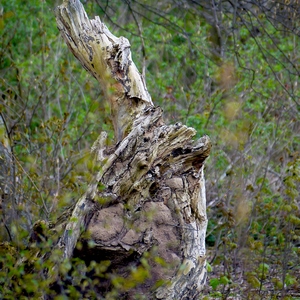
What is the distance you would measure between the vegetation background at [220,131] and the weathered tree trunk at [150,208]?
89 cm

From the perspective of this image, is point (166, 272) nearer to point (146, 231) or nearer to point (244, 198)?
point (146, 231)

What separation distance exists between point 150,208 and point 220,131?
13.0 feet

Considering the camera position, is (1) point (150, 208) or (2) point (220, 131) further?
(2) point (220, 131)

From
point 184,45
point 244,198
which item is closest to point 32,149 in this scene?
point 244,198

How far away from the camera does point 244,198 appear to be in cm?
591

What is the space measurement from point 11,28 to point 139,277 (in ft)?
23.6

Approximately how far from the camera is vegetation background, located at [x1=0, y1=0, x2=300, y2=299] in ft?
16.6

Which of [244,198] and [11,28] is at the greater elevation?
[11,28]

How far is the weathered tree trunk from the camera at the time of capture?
333cm

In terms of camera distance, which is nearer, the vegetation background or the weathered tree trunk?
the weathered tree trunk

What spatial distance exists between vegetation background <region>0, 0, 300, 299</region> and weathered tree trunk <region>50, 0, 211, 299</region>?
0.89 metres

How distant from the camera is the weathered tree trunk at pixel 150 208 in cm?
333

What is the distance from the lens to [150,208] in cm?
354

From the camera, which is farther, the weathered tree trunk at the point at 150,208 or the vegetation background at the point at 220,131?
the vegetation background at the point at 220,131
